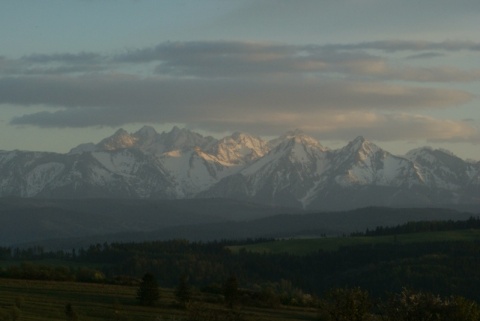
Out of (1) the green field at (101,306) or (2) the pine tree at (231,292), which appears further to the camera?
(2) the pine tree at (231,292)

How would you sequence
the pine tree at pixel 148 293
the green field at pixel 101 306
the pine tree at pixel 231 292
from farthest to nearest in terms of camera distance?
A: the pine tree at pixel 231 292, the pine tree at pixel 148 293, the green field at pixel 101 306

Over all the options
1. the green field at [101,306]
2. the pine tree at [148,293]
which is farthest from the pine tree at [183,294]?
the pine tree at [148,293]

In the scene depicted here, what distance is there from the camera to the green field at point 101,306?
118938 mm

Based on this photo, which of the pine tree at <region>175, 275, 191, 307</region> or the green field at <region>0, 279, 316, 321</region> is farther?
the pine tree at <region>175, 275, 191, 307</region>

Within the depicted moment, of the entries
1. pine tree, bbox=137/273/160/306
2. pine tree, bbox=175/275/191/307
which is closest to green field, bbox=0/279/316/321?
pine tree, bbox=137/273/160/306

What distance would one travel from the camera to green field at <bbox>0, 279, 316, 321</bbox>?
118938 mm

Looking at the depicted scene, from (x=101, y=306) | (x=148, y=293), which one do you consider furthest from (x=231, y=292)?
(x=101, y=306)

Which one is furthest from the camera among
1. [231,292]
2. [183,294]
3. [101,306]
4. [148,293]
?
[231,292]

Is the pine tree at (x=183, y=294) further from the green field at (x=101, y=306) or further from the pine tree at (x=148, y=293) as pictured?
the pine tree at (x=148, y=293)

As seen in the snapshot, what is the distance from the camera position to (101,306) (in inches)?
5458

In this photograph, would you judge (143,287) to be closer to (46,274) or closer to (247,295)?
(247,295)

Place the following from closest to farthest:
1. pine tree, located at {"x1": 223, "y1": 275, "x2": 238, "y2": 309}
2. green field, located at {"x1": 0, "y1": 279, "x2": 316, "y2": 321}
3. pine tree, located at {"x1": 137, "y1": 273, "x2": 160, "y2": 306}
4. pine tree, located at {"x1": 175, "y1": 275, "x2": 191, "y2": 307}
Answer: green field, located at {"x1": 0, "y1": 279, "x2": 316, "y2": 321}
pine tree, located at {"x1": 137, "y1": 273, "x2": 160, "y2": 306}
pine tree, located at {"x1": 175, "y1": 275, "x2": 191, "y2": 307}
pine tree, located at {"x1": 223, "y1": 275, "x2": 238, "y2": 309}

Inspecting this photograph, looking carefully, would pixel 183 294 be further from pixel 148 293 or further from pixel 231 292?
pixel 231 292

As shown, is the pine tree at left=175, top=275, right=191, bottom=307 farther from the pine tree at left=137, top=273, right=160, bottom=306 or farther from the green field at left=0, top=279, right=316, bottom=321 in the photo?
the pine tree at left=137, top=273, right=160, bottom=306
